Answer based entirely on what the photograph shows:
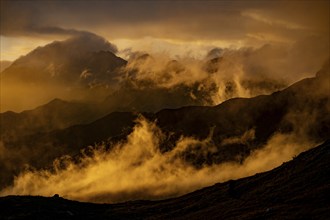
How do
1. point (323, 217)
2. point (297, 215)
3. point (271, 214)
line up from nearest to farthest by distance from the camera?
point (323, 217) → point (297, 215) → point (271, 214)

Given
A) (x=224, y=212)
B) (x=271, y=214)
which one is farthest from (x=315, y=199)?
(x=224, y=212)

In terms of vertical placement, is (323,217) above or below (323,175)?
below

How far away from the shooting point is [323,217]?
151250 millimetres

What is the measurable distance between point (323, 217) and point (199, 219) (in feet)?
186

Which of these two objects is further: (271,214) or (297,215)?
(271,214)

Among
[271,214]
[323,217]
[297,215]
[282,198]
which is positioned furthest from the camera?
[282,198]

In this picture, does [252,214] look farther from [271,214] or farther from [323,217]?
[323,217]

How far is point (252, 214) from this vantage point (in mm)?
179125

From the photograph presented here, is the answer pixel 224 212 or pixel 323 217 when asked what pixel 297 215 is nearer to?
pixel 323 217

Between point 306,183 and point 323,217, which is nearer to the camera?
point 323,217

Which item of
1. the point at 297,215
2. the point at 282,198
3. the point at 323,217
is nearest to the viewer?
the point at 323,217

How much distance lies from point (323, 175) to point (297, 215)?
4069 centimetres

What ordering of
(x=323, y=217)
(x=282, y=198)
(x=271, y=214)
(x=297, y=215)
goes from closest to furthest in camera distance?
(x=323, y=217) < (x=297, y=215) < (x=271, y=214) < (x=282, y=198)

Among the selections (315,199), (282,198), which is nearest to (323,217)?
(315,199)
